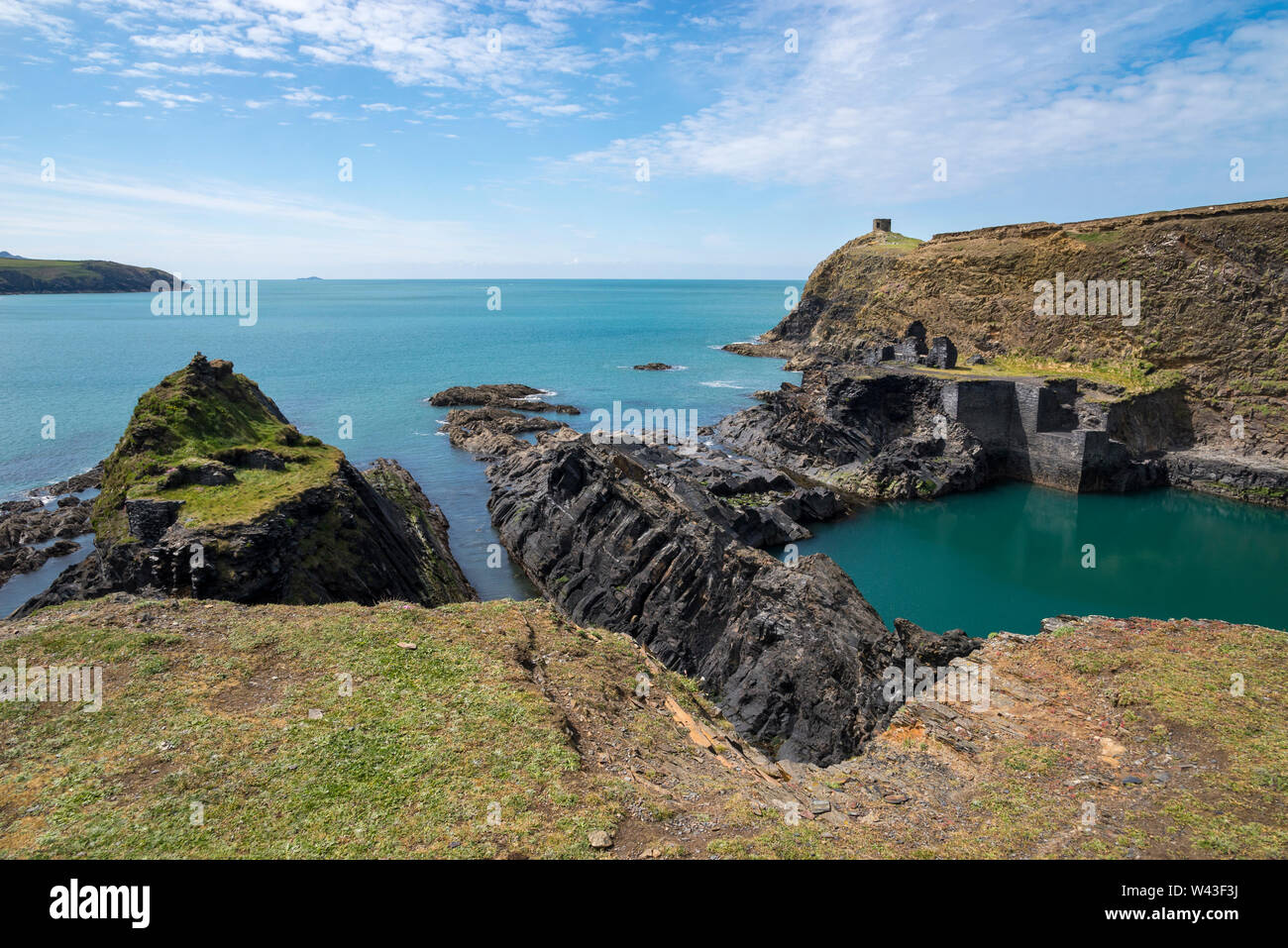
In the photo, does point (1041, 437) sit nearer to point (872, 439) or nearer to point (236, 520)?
point (872, 439)

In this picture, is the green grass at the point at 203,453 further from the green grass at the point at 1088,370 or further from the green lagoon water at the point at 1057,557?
the green grass at the point at 1088,370

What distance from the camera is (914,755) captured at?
49.4 feet

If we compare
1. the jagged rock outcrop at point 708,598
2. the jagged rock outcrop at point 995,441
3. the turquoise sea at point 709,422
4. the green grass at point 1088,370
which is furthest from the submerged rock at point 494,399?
the green grass at point 1088,370

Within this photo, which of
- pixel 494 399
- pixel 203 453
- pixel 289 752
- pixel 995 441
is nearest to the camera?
pixel 289 752

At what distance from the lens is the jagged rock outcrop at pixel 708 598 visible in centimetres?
1945

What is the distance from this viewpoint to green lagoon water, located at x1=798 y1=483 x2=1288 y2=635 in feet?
116

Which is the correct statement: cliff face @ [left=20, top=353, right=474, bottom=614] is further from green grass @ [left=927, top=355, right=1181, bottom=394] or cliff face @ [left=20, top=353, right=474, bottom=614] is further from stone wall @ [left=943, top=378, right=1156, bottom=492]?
green grass @ [left=927, top=355, right=1181, bottom=394]

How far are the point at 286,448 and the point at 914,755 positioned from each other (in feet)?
89.0

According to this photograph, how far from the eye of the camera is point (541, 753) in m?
12.6

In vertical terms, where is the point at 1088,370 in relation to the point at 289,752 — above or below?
above

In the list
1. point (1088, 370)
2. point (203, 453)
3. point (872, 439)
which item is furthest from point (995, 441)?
point (203, 453)

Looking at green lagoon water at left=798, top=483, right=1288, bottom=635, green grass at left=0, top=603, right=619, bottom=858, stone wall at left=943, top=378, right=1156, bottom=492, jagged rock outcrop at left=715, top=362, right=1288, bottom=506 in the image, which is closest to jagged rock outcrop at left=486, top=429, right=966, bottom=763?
green grass at left=0, top=603, right=619, bottom=858

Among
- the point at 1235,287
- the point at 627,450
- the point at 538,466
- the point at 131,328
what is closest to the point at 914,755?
the point at 538,466

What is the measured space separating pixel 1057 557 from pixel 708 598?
28246mm
